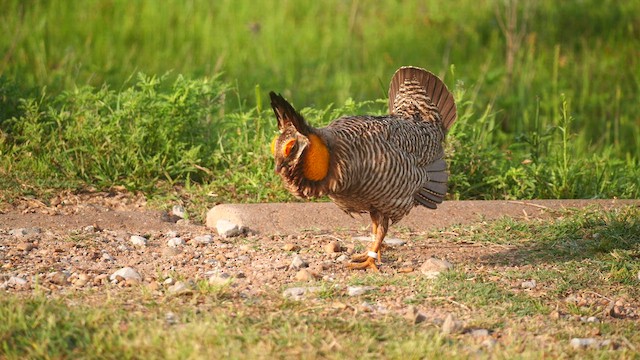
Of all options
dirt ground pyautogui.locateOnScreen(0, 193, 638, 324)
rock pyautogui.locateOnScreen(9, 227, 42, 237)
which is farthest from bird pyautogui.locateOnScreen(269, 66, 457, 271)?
rock pyautogui.locateOnScreen(9, 227, 42, 237)

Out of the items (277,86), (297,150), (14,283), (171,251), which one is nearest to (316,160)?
(297,150)

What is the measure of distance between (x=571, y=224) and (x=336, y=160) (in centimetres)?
174

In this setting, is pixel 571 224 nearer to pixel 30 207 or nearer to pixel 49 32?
pixel 30 207

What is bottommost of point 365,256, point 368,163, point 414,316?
point 365,256

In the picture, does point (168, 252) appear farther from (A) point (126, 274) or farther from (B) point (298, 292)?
(B) point (298, 292)

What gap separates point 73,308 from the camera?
175 inches

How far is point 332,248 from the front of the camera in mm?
5855

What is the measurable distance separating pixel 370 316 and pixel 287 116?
1.13 metres

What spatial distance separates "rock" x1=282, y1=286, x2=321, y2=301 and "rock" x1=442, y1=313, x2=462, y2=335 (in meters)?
0.71

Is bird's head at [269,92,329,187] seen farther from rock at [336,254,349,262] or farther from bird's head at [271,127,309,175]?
rock at [336,254,349,262]

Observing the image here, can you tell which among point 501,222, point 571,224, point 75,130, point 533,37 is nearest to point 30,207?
point 75,130

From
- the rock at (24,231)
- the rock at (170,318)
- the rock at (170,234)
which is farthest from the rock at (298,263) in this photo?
the rock at (24,231)

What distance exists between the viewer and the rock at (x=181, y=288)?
4.77 m

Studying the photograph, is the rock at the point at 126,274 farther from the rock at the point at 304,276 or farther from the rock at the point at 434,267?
the rock at the point at 434,267
